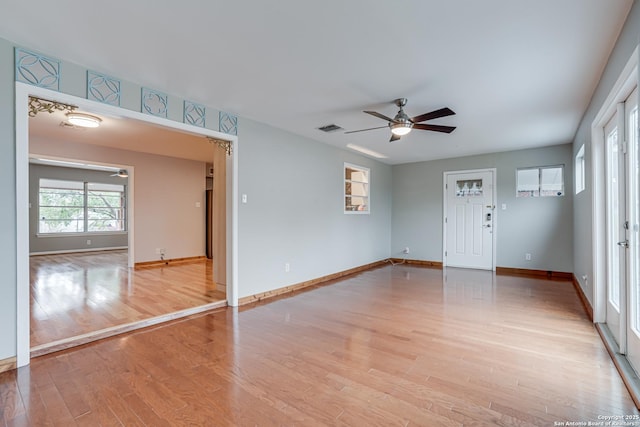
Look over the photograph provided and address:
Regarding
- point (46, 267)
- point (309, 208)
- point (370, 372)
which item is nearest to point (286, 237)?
point (309, 208)

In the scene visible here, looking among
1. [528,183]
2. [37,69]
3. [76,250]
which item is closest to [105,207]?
[76,250]

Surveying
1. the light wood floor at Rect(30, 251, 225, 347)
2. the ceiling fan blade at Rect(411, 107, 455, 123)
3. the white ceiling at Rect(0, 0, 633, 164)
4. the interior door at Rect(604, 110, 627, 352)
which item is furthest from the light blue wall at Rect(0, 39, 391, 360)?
the interior door at Rect(604, 110, 627, 352)

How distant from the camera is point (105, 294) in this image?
4.43 m

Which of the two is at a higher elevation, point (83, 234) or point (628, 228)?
point (628, 228)

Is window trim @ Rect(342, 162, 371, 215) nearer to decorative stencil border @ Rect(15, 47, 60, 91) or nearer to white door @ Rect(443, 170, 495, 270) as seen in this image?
white door @ Rect(443, 170, 495, 270)

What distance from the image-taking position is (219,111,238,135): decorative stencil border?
3893 mm

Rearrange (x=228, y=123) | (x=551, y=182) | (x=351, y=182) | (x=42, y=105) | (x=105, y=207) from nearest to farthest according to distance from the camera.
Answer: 1. (x=42, y=105)
2. (x=228, y=123)
3. (x=551, y=182)
4. (x=351, y=182)
5. (x=105, y=207)

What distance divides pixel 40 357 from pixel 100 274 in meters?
3.93

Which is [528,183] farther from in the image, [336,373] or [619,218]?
[336,373]

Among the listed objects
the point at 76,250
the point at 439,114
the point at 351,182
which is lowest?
the point at 76,250

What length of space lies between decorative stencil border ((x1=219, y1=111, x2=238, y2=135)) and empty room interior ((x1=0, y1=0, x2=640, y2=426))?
0.22 ft

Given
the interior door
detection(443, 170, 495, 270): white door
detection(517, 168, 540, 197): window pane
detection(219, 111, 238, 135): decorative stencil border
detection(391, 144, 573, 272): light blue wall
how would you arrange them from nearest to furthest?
the interior door
detection(219, 111, 238, 135): decorative stencil border
detection(391, 144, 573, 272): light blue wall
detection(517, 168, 540, 197): window pane
detection(443, 170, 495, 270): white door

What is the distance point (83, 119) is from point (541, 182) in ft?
25.1

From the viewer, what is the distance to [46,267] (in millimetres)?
6793
